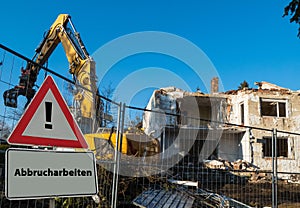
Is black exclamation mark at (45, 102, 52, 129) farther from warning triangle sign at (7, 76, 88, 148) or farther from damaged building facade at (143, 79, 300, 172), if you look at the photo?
damaged building facade at (143, 79, 300, 172)

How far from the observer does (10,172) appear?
2215 mm

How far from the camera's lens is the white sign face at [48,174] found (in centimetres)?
224

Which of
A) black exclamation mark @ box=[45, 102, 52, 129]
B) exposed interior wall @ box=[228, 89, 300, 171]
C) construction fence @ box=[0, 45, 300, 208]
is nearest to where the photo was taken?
black exclamation mark @ box=[45, 102, 52, 129]

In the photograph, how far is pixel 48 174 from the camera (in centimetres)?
242

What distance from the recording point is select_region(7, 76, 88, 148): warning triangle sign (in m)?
2.52

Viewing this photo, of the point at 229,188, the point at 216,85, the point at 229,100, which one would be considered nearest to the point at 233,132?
the point at 229,100

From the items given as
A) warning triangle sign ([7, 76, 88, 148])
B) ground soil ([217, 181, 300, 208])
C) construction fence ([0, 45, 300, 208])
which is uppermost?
warning triangle sign ([7, 76, 88, 148])

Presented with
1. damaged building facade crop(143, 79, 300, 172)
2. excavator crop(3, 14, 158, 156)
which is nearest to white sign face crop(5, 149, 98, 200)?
excavator crop(3, 14, 158, 156)

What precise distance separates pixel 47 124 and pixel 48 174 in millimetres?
469

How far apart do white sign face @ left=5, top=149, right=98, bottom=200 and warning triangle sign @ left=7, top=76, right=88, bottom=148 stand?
0.55 ft

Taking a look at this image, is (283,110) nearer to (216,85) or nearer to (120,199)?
(216,85)

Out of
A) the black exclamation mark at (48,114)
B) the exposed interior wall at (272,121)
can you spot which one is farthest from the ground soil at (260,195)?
the exposed interior wall at (272,121)

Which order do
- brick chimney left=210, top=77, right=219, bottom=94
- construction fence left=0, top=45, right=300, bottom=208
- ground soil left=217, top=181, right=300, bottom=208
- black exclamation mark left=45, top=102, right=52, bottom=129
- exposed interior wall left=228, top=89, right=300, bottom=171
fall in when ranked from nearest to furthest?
black exclamation mark left=45, top=102, right=52, bottom=129 < construction fence left=0, top=45, right=300, bottom=208 < ground soil left=217, top=181, right=300, bottom=208 < exposed interior wall left=228, top=89, right=300, bottom=171 < brick chimney left=210, top=77, right=219, bottom=94

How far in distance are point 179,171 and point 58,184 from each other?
7.13 m
